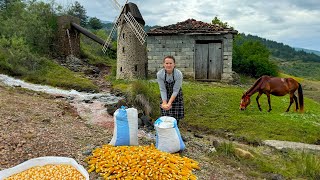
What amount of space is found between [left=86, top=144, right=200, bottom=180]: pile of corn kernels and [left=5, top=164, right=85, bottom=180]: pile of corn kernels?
49 centimetres

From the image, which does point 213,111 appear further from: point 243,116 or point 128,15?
point 128,15

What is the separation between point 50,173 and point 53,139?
2033 millimetres

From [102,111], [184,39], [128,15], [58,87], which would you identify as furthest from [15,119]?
[184,39]

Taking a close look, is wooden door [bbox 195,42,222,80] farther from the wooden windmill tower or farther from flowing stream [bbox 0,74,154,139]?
flowing stream [bbox 0,74,154,139]

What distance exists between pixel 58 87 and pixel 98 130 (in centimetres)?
850

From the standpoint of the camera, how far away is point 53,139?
22.4ft

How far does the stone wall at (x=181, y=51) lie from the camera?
62.4ft

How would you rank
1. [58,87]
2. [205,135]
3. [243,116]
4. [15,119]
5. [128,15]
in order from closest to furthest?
[15,119] < [205,135] < [243,116] < [58,87] < [128,15]

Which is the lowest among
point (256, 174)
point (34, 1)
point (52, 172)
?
point (256, 174)

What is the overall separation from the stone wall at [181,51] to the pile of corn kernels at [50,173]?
14.6m

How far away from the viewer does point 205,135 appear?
9.73m

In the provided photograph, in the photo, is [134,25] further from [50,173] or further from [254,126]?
[50,173]

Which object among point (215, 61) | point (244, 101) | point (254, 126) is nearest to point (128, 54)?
point (215, 61)

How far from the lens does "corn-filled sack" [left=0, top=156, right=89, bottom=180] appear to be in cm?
479
